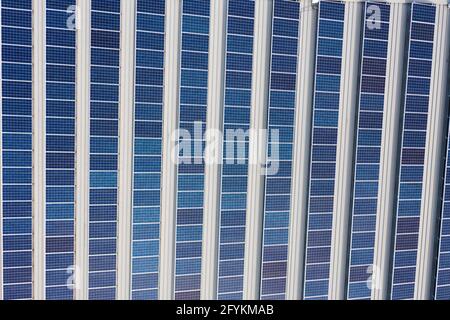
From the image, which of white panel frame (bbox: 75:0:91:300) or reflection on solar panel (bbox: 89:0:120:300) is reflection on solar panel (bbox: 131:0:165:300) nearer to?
reflection on solar panel (bbox: 89:0:120:300)

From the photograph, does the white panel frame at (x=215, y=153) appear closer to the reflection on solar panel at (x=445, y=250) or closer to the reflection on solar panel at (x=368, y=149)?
the reflection on solar panel at (x=368, y=149)

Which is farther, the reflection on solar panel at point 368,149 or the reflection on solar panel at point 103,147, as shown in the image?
the reflection on solar panel at point 368,149

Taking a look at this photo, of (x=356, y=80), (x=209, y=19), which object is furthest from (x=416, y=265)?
(x=209, y=19)

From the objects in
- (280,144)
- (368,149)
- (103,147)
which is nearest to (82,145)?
(103,147)

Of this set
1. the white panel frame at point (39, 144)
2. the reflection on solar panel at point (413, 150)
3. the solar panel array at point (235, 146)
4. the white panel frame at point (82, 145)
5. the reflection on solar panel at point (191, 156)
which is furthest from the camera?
the reflection on solar panel at point (413, 150)

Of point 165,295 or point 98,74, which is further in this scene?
point 165,295

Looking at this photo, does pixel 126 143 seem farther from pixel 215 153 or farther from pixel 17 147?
pixel 17 147

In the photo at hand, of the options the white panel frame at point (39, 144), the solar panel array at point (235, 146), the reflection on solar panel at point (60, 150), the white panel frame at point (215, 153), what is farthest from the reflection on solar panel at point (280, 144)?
the white panel frame at point (39, 144)

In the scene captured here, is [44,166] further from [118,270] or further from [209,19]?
[209,19]
